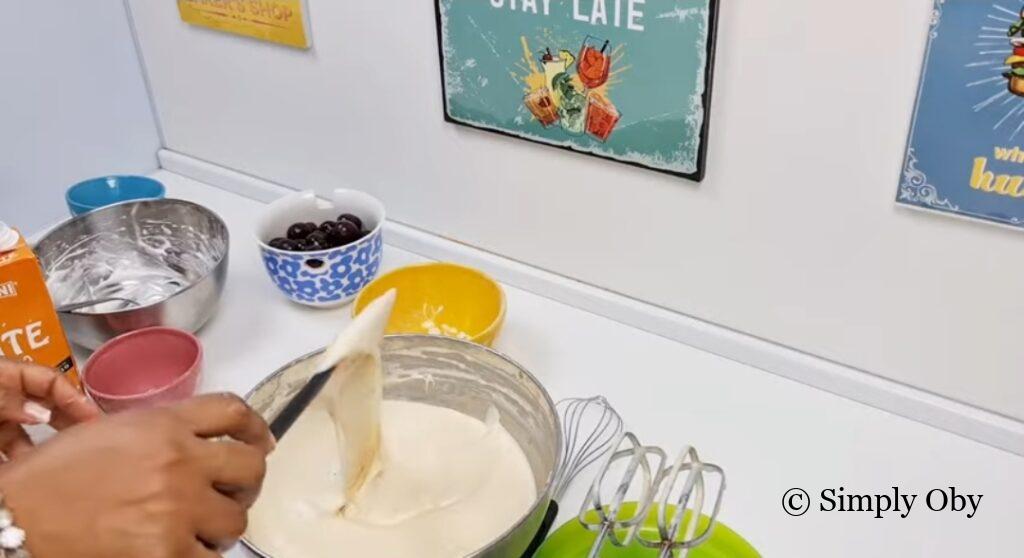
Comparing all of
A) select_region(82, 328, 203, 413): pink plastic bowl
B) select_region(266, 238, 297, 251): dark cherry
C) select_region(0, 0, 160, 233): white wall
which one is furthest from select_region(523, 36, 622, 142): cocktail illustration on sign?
select_region(0, 0, 160, 233): white wall

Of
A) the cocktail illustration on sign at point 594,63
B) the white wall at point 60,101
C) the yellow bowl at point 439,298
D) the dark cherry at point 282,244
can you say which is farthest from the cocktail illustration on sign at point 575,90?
the white wall at point 60,101

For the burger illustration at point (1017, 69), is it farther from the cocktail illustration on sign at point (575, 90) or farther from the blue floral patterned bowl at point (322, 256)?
the blue floral patterned bowl at point (322, 256)

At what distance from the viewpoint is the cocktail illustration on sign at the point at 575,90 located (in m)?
0.85

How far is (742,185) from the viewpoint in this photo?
2.77ft

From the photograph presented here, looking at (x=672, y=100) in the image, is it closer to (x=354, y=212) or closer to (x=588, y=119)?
(x=588, y=119)

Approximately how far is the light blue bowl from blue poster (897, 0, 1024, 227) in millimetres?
860

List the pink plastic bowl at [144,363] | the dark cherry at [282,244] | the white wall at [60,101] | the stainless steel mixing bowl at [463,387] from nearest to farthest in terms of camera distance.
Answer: the stainless steel mixing bowl at [463,387] → the pink plastic bowl at [144,363] → the dark cherry at [282,244] → the white wall at [60,101]

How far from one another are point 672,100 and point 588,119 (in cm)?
9

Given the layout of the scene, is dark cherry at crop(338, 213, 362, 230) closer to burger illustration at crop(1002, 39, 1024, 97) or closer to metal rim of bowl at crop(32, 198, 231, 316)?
metal rim of bowl at crop(32, 198, 231, 316)

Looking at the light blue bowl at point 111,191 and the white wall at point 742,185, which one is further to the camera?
the light blue bowl at point 111,191

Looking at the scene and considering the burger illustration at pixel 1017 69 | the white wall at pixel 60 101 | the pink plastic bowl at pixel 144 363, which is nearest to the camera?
the burger illustration at pixel 1017 69

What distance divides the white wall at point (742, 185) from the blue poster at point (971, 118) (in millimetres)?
16

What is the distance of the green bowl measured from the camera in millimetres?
732

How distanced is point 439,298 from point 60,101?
1.93ft
